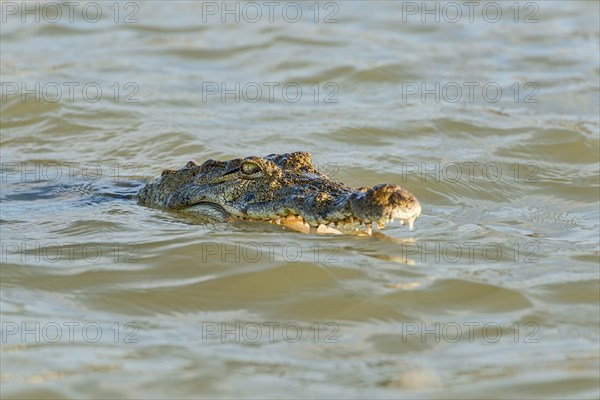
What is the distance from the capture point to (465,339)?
6.41 meters

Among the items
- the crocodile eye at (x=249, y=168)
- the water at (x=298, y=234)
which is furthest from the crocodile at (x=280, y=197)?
the water at (x=298, y=234)

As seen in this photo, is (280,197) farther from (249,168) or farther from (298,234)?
(249,168)

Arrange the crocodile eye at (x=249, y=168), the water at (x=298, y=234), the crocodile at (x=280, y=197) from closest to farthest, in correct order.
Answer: the water at (x=298, y=234), the crocodile at (x=280, y=197), the crocodile eye at (x=249, y=168)

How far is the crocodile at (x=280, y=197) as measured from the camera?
756cm

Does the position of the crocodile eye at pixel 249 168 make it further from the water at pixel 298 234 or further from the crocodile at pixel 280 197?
the water at pixel 298 234

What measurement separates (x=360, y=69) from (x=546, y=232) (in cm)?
675

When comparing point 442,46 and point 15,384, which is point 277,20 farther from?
point 15,384

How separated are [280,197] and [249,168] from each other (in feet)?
1.49

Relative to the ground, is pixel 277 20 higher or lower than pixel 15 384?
higher

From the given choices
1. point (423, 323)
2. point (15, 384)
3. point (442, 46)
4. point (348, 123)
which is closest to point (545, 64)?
point (442, 46)

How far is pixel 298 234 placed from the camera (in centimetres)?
841

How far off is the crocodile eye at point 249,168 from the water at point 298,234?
0.49 metres

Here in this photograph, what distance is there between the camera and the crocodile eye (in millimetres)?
8688

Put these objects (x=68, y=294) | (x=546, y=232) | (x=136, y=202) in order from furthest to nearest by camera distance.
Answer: (x=136, y=202), (x=546, y=232), (x=68, y=294)
